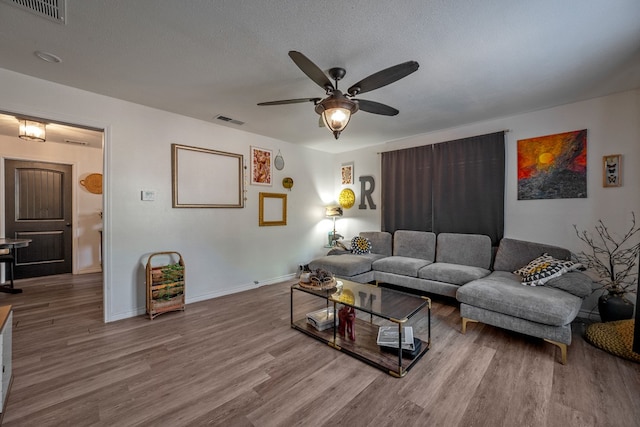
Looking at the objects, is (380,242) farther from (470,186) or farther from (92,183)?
(92,183)

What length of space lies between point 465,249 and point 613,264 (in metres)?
1.38

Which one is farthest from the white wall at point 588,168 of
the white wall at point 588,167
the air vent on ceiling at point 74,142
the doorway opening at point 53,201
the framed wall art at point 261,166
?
the air vent on ceiling at point 74,142

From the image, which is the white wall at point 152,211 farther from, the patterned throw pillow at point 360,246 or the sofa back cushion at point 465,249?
the sofa back cushion at point 465,249

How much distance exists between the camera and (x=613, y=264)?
9.15ft

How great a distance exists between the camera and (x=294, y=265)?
4734 millimetres

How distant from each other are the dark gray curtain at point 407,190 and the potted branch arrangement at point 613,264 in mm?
1770

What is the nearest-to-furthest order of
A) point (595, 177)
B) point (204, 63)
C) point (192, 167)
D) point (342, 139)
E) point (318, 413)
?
point (318, 413), point (204, 63), point (595, 177), point (192, 167), point (342, 139)

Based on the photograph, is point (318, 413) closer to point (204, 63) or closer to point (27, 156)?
point (204, 63)

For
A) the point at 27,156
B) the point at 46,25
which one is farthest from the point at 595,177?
the point at 27,156

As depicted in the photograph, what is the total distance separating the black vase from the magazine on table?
1.96 metres

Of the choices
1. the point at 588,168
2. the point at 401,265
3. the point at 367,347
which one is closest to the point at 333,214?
the point at 401,265

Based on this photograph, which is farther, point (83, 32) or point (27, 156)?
point (27, 156)

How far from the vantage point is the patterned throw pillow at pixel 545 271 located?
2537 millimetres

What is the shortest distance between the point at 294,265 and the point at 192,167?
2339 millimetres
